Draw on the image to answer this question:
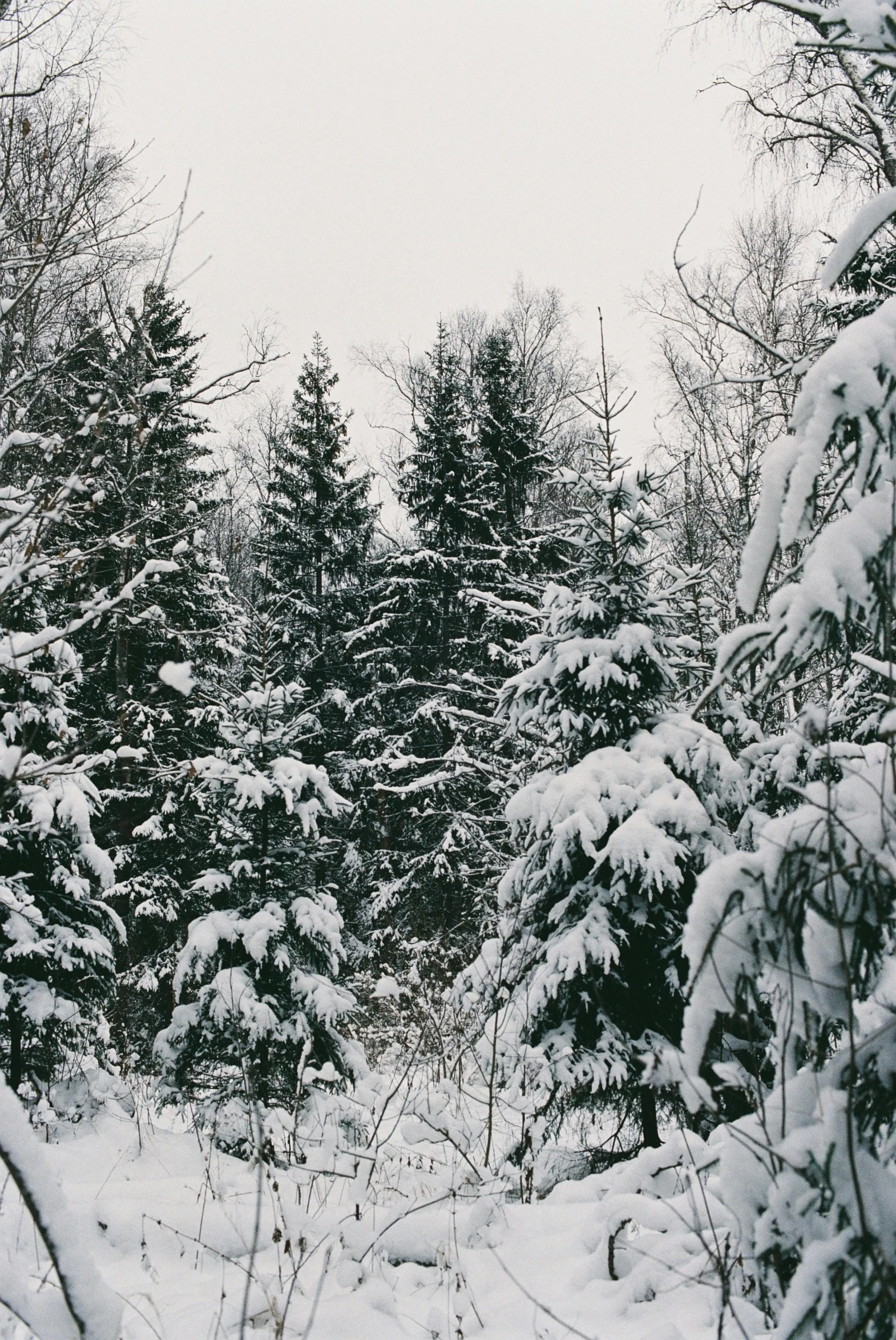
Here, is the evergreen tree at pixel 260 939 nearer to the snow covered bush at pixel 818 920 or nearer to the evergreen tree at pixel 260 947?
the evergreen tree at pixel 260 947

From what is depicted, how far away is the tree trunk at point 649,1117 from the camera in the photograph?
16.5ft

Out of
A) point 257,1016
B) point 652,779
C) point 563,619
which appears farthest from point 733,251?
point 257,1016

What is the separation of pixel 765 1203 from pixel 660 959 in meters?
3.67

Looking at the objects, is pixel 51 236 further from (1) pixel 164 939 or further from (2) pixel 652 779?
(1) pixel 164 939

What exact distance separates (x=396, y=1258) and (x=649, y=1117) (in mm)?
2212

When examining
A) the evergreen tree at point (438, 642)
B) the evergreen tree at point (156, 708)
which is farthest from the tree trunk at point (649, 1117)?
the evergreen tree at point (438, 642)

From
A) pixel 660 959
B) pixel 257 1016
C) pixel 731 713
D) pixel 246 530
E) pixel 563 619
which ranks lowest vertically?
pixel 257 1016

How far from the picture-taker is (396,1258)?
3432mm

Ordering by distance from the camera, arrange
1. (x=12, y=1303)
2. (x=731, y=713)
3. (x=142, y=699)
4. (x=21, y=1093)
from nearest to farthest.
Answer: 1. (x=12, y=1303)
2. (x=731, y=713)
3. (x=21, y=1093)
4. (x=142, y=699)

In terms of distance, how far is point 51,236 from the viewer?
15.7 ft

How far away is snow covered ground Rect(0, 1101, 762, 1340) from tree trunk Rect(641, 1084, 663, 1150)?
98 centimetres

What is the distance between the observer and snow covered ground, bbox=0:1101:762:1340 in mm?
2793

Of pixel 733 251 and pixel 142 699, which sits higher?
pixel 733 251

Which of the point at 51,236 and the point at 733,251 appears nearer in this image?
the point at 51,236
